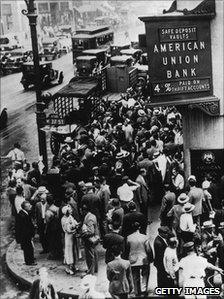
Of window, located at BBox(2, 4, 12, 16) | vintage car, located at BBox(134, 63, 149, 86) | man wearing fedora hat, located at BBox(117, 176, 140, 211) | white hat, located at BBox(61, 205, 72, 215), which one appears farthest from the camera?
window, located at BBox(2, 4, 12, 16)

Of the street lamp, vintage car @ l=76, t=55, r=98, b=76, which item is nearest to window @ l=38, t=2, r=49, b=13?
vintage car @ l=76, t=55, r=98, b=76

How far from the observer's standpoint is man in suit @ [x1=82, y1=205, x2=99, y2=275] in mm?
12617

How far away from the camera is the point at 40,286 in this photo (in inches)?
397

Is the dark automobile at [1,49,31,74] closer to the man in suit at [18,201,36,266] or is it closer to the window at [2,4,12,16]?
the window at [2,4,12,16]

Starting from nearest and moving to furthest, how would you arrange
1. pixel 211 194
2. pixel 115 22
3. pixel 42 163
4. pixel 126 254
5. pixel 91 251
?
pixel 126 254, pixel 91 251, pixel 211 194, pixel 42 163, pixel 115 22

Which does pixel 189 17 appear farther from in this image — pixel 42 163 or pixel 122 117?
pixel 122 117

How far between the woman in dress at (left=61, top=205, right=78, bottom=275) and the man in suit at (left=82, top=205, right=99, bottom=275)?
0.35 m

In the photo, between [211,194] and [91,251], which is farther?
[211,194]

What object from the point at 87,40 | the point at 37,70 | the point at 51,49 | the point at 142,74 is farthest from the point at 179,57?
the point at 51,49

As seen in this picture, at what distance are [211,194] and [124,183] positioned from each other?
1.98 m

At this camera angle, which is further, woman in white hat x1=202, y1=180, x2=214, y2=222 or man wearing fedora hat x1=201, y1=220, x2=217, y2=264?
woman in white hat x1=202, y1=180, x2=214, y2=222

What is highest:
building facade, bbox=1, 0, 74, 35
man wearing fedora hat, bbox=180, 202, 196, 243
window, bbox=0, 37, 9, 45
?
building facade, bbox=1, 0, 74, 35

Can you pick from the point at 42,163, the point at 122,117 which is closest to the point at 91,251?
the point at 42,163

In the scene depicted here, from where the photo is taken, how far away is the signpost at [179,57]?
14945 millimetres
